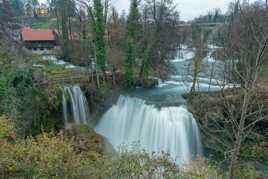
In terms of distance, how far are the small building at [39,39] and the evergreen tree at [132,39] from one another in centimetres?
1975

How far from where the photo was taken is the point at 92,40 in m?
21.0

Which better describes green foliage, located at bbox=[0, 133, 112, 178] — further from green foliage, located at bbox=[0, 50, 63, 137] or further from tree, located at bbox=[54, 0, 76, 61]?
tree, located at bbox=[54, 0, 76, 61]

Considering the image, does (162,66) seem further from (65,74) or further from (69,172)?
(69,172)

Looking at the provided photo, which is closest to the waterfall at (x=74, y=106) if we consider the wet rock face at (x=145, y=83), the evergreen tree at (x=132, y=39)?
the evergreen tree at (x=132, y=39)

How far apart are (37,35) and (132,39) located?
21.2m

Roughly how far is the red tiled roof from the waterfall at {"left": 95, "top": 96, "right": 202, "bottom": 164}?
76.5 ft

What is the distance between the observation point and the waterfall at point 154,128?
15.2 meters

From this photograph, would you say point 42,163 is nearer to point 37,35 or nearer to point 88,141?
point 88,141

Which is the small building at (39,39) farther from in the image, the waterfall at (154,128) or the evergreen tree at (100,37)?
the waterfall at (154,128)

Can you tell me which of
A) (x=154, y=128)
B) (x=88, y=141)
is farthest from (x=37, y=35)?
(x=88, y=141)

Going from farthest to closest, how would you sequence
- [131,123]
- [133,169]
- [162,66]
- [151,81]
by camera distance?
[162,66], [151,81], [131,123], [133,169]

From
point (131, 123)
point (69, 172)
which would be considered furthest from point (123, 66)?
point (69, 172)

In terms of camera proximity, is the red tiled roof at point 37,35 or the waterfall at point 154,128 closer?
the waterfall at point 154,128

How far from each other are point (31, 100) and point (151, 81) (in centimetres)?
1132
